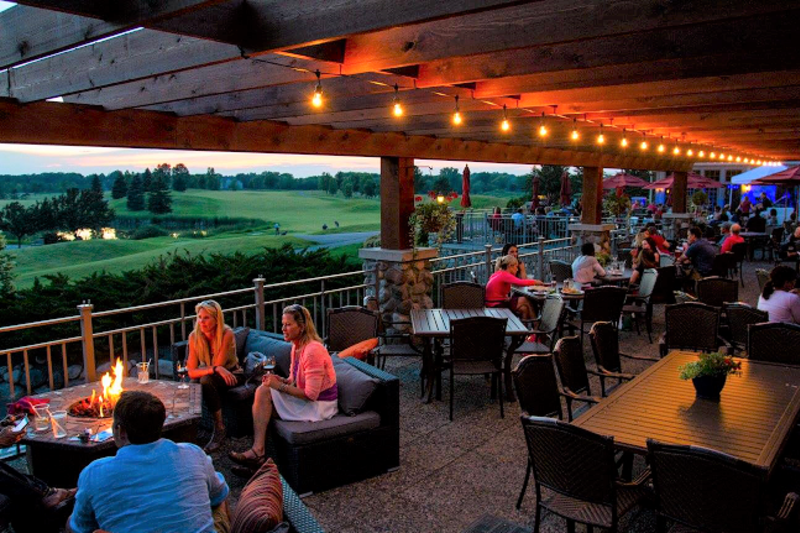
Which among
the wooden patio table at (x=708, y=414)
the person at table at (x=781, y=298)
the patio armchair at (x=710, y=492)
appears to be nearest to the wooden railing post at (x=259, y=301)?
the wooden patio table at (x=708, y=414)

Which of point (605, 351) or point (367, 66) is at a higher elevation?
point (367, 66)

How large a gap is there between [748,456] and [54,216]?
12.6 m

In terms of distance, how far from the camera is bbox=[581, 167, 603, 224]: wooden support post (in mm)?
13648

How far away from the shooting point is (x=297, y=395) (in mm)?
4562

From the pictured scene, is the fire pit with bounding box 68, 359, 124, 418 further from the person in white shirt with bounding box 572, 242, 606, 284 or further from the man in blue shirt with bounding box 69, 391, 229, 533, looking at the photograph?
the person in white shirt with bounding box 572, 242, 606, 284

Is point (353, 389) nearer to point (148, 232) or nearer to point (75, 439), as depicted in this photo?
point (75, 439)

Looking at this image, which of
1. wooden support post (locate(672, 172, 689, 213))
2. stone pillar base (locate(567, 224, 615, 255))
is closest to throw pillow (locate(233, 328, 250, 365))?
stone pillar base (locate(567, 224, 615, 255))

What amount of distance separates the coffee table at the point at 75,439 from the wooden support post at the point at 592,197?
10.9m

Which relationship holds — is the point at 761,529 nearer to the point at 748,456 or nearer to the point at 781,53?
the point at 748,456

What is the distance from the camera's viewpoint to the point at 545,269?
12492 millimetres

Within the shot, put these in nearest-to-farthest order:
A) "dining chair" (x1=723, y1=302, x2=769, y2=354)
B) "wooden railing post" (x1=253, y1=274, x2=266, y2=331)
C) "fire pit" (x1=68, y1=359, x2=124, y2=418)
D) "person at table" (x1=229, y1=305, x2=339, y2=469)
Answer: "fire pit" (x1=68, y1=359, x2=124, y2=418)
"person at table" (x1=229, y1=305, x2=339, y2=469)
"dining chair" (x1=723, y1=302, x2=769, y2=354)
"wooden railing post" (x1=253, y1=274, x2=266, y2=331)

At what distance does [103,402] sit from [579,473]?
3077 mm

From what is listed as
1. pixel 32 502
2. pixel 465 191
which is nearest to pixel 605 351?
pixel 32 502

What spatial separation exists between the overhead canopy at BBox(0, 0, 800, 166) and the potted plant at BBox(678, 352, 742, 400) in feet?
5.82
